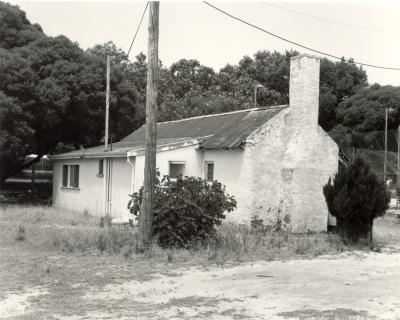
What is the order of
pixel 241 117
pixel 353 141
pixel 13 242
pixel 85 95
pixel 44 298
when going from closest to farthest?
pixel 44 298, pixel 13 242, pixel 241 117, pixel 85 95, pixel 353 141

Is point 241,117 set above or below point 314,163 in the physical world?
above

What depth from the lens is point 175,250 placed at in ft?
40.0

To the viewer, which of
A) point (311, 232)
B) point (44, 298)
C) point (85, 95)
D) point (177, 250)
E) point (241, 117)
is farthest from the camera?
point (85, 95)

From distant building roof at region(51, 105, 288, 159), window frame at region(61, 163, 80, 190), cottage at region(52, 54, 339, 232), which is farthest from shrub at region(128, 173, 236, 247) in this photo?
window frame at region(61, 163, 80, 190)

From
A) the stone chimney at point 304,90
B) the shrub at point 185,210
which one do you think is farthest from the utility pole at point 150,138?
the stone chimney at point 304,90

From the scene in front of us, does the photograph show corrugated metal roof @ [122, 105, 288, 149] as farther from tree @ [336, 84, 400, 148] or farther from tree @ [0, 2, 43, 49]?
tree @ [336, 84, 400, 148]

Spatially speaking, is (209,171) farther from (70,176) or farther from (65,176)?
(65,176)

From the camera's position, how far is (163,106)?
42.0 m

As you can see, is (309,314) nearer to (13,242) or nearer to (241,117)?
(13,242)

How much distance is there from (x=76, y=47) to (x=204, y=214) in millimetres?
16066

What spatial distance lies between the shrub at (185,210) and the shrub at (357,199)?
9.87 ft

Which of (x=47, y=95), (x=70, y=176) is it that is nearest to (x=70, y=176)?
(x=70, y=176)

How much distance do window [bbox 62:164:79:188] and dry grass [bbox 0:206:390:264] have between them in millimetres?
6496


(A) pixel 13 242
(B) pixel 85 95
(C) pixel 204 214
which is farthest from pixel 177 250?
(B) pixel 85 95
